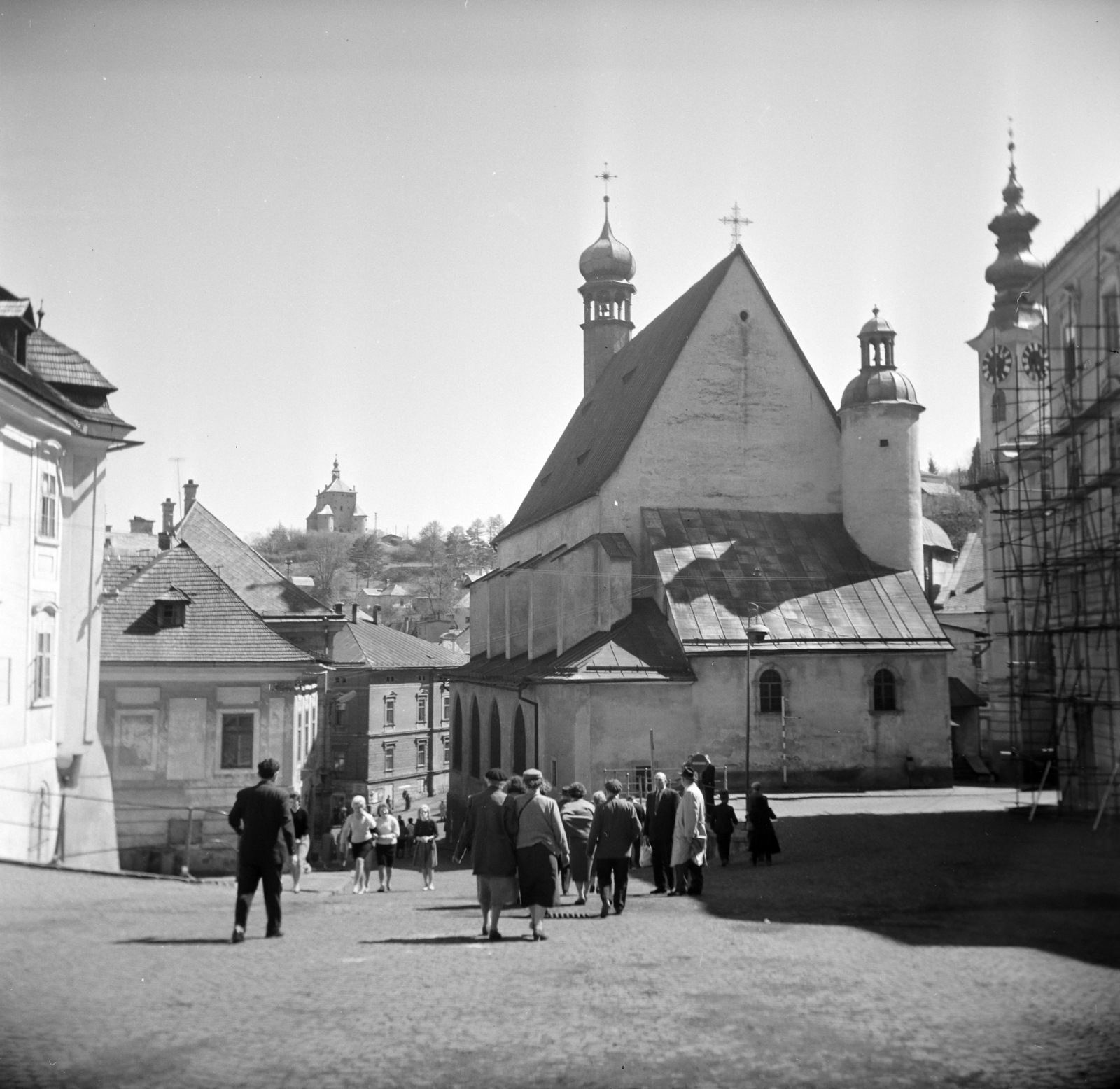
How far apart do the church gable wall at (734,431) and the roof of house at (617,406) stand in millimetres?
259

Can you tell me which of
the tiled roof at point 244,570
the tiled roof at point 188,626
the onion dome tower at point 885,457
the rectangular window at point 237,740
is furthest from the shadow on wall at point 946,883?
the tiled roof at point 244,570

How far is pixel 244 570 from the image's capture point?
37.5m

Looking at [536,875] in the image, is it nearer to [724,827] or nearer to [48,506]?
[724,827]

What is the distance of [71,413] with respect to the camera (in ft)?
64.0

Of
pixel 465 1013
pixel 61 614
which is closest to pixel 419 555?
pixel 61 614

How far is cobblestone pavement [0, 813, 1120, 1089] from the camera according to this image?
6.45 metres

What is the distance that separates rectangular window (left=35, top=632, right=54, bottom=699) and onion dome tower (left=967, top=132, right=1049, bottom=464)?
2500 cm

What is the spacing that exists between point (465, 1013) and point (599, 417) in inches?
1361

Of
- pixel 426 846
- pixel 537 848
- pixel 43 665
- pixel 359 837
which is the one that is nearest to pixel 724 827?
pixel 426 846

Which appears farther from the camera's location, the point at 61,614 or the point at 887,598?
the point at 887,598

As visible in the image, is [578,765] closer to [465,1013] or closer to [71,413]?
[71,413]

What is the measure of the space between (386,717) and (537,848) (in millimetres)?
38556

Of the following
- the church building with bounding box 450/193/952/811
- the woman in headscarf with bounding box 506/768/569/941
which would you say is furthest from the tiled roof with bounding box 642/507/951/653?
the woman in headscarf with bounding box 506/768/569/941

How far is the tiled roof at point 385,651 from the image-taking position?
4647 centimetres
